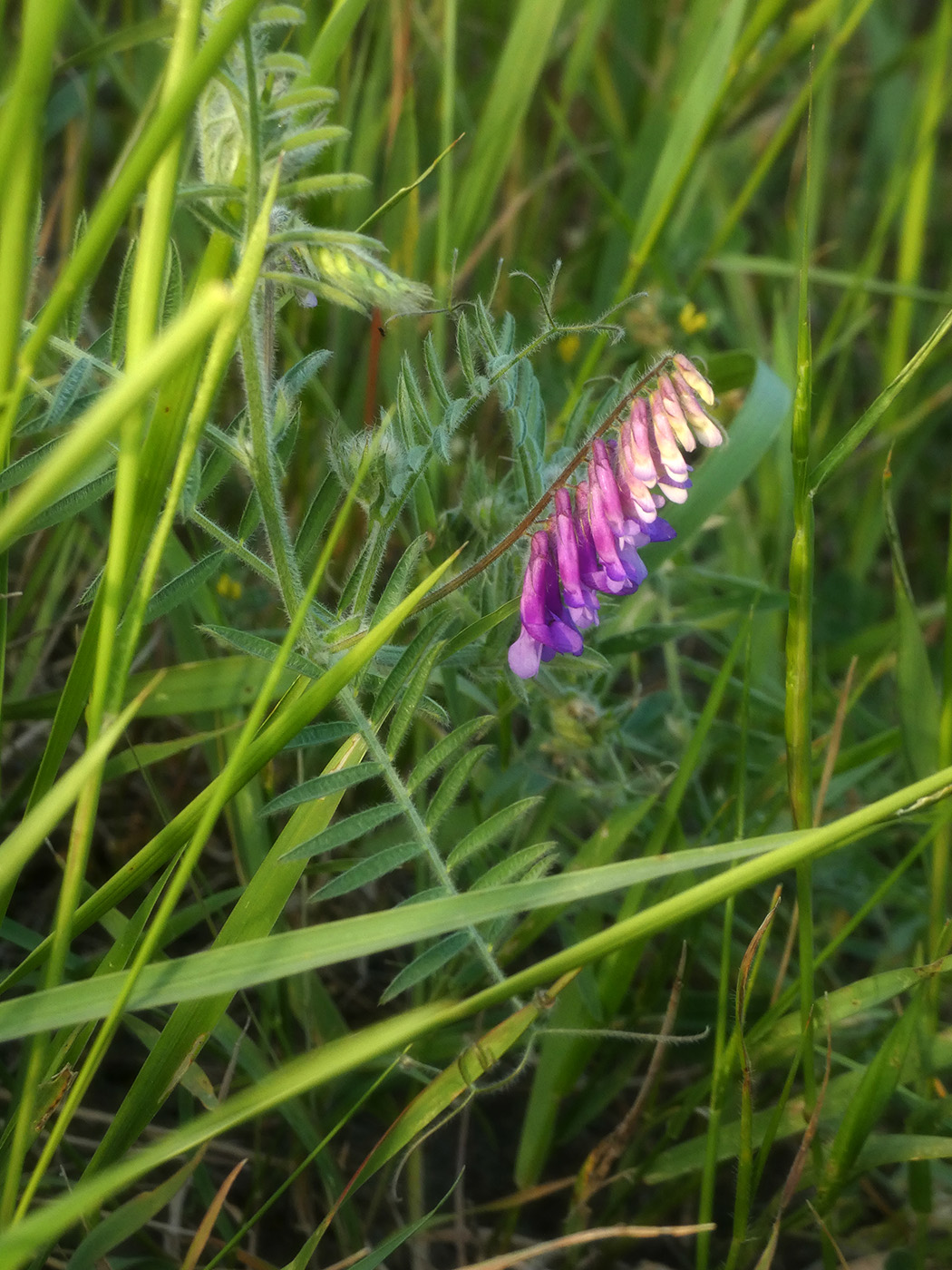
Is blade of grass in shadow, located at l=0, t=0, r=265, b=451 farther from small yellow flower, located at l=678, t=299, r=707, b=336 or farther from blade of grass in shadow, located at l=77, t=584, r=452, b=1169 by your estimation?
small yellow flower, located at l=678, t=299, r=707, b=336

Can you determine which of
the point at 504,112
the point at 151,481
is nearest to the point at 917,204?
the point at 504,112

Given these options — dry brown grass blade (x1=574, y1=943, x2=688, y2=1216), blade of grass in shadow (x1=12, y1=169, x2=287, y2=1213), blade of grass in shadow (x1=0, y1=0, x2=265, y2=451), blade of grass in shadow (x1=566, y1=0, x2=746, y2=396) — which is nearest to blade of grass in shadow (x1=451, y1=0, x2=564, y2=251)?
blade of grass in shadow (x1=566, y1=0, x2=746, y2=396)

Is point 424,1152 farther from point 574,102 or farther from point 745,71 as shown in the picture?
point 574,102

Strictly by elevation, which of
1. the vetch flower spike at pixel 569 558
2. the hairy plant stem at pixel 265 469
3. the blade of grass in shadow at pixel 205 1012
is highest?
the hairy plant stem at pixel 265 469

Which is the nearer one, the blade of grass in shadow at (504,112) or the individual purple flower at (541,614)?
the individual purple flower at (541,614)

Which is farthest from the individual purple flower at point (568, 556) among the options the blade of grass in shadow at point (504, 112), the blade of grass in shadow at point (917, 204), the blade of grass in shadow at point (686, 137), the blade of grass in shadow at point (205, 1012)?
the blade of grass in shadow at point (917, 204)

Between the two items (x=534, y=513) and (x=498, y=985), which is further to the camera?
(x=534, y=513)

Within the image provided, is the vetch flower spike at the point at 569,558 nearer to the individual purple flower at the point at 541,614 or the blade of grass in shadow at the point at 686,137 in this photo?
the individual purple flower at the point at 541,614

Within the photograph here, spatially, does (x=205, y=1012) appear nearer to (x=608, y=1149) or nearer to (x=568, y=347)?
(x=608, y=1149)
